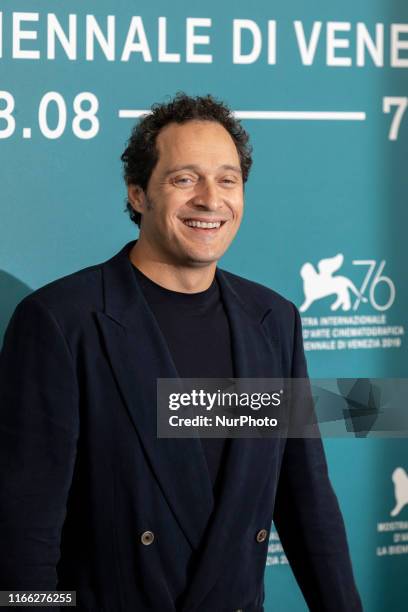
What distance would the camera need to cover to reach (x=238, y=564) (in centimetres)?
188

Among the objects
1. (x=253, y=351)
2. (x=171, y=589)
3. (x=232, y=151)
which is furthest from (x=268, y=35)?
(x=171, y=589)

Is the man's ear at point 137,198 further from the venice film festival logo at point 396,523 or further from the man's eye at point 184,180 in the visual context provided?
the venice film festival logo at point 396,523

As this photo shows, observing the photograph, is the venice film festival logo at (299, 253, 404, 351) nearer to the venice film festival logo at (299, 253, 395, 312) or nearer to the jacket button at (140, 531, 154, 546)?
the venice film festival logo at (299, 253, 395, 312)

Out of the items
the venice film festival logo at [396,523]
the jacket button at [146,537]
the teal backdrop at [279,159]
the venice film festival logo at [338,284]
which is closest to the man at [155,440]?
the jacket button at [146,537]

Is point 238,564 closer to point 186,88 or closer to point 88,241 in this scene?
point 88,241

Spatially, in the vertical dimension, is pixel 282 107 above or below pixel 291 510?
above

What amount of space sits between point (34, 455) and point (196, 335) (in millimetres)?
368

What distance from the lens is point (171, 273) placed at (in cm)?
193

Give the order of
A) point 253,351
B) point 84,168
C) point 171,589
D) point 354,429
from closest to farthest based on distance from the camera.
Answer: point 171,589, point 253,351, point 84,168, point 354,429

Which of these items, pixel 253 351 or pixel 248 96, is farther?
pixel 248 96

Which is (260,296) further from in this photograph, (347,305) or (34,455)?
(347,305)

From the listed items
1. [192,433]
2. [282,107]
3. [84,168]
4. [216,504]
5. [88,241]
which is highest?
[282,107]

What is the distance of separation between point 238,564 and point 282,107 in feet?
4.13

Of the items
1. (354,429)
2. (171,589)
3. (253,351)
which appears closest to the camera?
(171,589)
